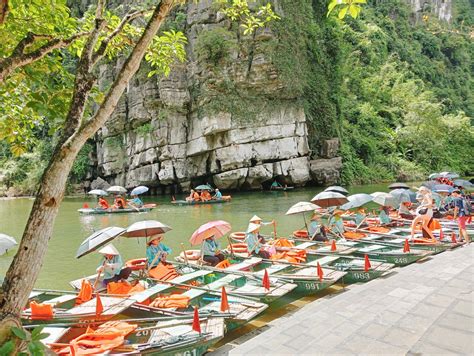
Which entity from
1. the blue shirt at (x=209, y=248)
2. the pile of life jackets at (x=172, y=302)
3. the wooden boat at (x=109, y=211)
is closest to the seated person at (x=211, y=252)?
the blue shirt at (x=209, y=248)

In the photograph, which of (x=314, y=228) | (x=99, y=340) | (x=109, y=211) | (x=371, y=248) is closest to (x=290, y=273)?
(x=371, y=248)

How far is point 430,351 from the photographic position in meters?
3.46

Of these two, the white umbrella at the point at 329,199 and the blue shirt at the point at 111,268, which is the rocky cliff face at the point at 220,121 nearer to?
the white umbrella at the point at 329,199

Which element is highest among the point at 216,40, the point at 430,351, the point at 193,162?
the point at 216,40

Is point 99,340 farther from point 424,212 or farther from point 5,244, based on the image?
point 424,212

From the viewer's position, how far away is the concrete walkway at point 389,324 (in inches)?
153

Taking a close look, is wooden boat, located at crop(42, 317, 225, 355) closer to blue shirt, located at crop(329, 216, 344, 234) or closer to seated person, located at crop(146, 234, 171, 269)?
→ seated person, located at crop(146, 234, 171, 269)

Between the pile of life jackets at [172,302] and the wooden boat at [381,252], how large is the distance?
4822mm

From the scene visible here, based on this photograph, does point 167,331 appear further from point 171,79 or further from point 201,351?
point 171,79

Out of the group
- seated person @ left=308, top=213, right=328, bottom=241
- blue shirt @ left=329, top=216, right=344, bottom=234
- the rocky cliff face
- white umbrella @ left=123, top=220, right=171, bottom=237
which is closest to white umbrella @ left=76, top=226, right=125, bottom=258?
white umbrella @ left=123, top=220, right=171, bottom=237

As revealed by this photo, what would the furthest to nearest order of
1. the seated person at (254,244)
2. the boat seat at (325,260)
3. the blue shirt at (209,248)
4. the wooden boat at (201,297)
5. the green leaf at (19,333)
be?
the seated person at (254,244) → the blue shirt at (209,248) → the boat seat at (325,260) → the wooden boat at (201,297) → the green leaf at (19,333)

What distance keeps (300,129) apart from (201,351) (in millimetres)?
28888

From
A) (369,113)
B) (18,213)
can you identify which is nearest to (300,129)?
(369,113)

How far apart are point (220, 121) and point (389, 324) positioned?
2709 centimetres
